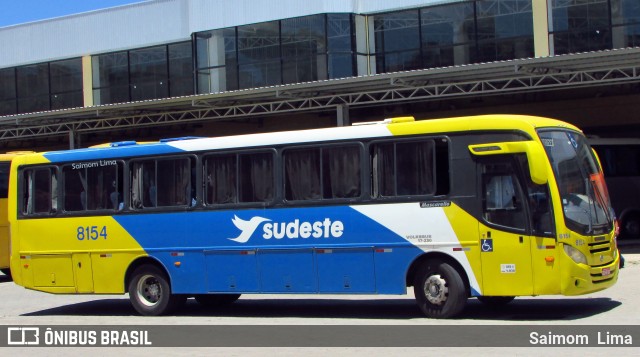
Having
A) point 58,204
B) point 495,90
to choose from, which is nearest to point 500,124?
point 58,204

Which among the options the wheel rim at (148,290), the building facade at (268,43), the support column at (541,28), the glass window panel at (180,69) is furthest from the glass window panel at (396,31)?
the wheel rim at (148,290)

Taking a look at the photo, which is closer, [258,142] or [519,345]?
[519,345]

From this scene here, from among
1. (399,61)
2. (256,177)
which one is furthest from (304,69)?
(256,177)

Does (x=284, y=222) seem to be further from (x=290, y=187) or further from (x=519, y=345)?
(x=519, y=345)

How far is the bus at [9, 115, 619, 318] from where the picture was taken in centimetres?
1230

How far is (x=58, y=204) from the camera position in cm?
1619

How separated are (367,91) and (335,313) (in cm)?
1335

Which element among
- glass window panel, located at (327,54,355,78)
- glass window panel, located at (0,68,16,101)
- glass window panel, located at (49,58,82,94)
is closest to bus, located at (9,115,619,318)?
glass window panel, located at (327,54,355,78)

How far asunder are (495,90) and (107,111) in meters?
13.6

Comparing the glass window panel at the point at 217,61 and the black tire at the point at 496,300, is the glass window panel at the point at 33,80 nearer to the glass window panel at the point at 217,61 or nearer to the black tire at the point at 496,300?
the glass window panel at the point at 217,61

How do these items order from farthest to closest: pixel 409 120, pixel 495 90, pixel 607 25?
1. pixel 607 25
2. pixel 495 90
3. pixel 409 120

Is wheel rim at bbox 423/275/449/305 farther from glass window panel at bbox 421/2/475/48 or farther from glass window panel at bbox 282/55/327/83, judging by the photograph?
glass window panel at bbox 282/55/327/83

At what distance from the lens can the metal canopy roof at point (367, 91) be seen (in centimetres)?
2342

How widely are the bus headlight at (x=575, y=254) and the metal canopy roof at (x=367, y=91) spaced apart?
10731mm
